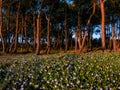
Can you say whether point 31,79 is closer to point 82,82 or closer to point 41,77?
point 41,77

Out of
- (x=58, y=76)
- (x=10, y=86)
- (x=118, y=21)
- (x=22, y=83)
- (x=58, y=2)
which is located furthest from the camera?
(x=118, y=21)

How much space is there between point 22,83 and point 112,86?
2.64 m

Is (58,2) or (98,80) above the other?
(58,2)

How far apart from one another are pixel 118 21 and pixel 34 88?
61975 millimetres

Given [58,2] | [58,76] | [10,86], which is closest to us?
[10,86]

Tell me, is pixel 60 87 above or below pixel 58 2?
below

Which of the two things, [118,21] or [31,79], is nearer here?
[31,79]

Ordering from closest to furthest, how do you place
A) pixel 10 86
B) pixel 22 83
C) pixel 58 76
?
pixel 10 86 < pixel 22 83 < pixel 58 76

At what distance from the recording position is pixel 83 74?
10781 mm

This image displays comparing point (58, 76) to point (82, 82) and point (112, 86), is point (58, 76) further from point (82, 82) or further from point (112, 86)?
point (112, 86)

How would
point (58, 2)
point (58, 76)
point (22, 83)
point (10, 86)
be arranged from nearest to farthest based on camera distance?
point (10, 86) → point (22, 83) → point (58, 76) → point (58, 2)

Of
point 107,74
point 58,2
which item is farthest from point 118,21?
point 107,74

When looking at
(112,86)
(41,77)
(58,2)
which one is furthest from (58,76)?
(58,2)

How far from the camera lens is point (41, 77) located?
10891mm
